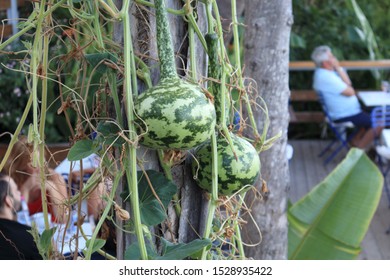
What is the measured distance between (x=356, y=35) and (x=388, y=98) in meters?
1.29

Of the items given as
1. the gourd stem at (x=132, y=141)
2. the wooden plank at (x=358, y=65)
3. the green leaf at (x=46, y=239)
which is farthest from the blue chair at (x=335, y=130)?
the gourd stem at (x=132, y=141)

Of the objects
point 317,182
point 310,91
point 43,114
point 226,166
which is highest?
point 43,114

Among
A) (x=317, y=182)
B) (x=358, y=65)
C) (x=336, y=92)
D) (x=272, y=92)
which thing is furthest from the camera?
(x=358, y=65)

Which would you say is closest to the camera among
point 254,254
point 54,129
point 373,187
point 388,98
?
point 254,254

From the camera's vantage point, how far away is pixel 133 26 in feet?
3.64

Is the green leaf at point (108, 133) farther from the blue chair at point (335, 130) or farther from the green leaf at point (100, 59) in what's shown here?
the blue chair at point (335, 130)

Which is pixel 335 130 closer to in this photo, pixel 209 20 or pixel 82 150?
pixel 209 20

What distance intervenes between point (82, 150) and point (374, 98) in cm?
597

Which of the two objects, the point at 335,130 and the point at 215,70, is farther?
the point at 335,130

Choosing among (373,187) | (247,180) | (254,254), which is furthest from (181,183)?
(373,187)

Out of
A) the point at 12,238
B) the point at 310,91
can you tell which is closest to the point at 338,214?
the point at 12,238

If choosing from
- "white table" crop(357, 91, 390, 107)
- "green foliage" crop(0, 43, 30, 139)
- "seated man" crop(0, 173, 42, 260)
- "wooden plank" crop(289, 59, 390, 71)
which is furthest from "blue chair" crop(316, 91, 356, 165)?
"seated man" crop(0, 173, 42, 260)

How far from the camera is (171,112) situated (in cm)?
98
